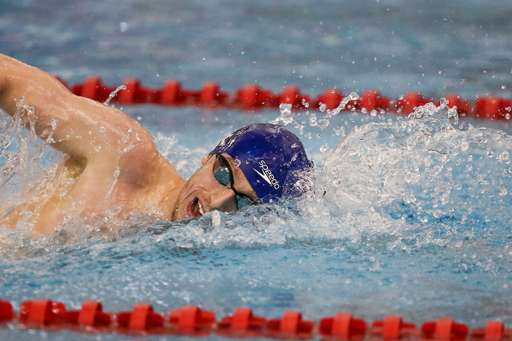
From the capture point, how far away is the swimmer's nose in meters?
1.96

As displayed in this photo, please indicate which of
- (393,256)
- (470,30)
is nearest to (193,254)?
(393,256)

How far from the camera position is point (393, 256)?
2059 mm

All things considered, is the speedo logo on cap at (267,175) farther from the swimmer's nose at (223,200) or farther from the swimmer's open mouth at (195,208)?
the swimmer's open mouth at (195,208)

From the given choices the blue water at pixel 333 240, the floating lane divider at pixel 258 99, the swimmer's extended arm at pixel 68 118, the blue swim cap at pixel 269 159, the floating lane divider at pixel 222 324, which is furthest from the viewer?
the floating lane divider at pixel 258 99

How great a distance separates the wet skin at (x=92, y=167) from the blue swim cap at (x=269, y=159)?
36 millimetres

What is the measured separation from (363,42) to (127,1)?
264cm

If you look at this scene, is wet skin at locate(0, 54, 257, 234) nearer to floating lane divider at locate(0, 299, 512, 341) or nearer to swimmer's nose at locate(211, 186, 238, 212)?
swimmer's nose at locate(211, 186, 238, 212)

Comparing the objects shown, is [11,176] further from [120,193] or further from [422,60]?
[422,60]

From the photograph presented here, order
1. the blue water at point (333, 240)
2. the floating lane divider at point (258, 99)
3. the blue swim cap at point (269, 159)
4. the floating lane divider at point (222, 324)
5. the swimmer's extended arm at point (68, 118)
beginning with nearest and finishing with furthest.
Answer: the floating lane divider at point (222, 324)
the blue water at point (333, 240)
the swimmer's extended arm at point (68, 118)
the blue swim cap at point (269, 159)
the floating lane divider at point (258, 99)

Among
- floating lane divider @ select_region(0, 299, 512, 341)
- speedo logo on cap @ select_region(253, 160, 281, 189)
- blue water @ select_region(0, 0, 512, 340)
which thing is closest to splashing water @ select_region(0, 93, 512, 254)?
blue water @ select_region(0, 0, 512, 340)

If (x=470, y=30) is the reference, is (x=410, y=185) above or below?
below

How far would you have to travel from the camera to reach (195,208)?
6.75ft

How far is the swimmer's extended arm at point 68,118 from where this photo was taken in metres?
1.90

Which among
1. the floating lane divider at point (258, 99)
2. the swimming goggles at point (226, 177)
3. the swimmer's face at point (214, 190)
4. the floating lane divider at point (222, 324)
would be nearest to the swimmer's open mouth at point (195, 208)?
the swimmer's face at point (214, 190)
